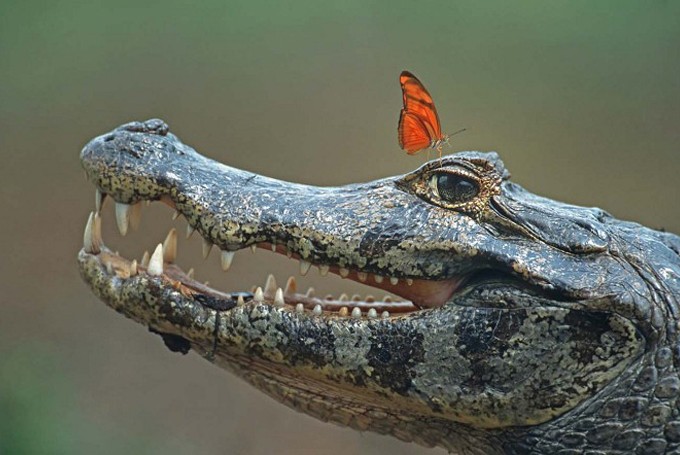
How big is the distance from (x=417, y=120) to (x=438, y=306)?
0.58 m

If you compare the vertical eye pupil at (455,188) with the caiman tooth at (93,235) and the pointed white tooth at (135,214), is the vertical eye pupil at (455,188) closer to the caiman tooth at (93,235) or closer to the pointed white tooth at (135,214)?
the pointed white tooth at (135,214)

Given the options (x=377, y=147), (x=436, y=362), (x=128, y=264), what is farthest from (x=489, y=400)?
A: (x=377, y=147)

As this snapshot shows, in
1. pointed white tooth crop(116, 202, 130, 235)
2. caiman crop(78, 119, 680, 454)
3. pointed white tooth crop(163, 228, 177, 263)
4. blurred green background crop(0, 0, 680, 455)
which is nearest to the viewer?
caiman crop(78, 119, 680, 454)

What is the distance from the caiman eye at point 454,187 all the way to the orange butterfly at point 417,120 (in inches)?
7.1

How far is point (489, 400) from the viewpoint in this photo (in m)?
2.06

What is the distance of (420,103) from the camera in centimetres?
234

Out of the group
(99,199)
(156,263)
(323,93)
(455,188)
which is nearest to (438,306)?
(455,188)

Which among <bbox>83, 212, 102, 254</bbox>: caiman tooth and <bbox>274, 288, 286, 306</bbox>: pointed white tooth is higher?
<bbox>274, 288, 286, 306</bbox>: pointed white tooth

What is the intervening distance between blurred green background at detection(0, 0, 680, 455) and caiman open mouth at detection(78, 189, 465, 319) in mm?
3529

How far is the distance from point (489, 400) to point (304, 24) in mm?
5274

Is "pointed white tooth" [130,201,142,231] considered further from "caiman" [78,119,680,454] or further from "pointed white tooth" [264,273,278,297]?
"pointed white tooth" [264,273,278,297]

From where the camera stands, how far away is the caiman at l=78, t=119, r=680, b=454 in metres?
2.04

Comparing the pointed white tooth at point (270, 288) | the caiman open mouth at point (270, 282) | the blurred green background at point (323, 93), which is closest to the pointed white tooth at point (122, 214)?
the caiman open mouth at point (270, 282)

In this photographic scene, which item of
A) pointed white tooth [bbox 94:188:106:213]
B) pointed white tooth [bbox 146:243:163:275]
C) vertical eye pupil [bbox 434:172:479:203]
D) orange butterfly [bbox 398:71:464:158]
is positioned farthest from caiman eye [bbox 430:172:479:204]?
pointed white tooth [bbox 94:188:106:213]
